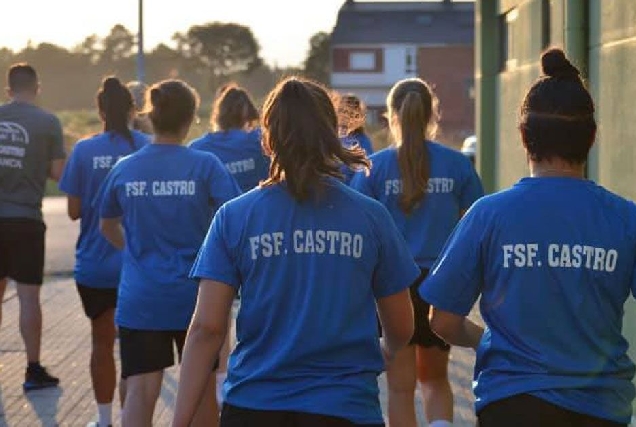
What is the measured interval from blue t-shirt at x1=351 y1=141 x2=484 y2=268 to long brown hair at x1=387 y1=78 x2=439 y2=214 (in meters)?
0.03

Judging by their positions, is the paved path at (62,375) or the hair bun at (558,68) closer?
the hair bun at (558,68)

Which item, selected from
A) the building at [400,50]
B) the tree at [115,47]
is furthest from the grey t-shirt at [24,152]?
the tree at [115,47]

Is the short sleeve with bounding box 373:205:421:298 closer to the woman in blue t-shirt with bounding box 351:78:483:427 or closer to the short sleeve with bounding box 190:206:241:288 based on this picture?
the short sleeve with bounding box 190:206:241:288

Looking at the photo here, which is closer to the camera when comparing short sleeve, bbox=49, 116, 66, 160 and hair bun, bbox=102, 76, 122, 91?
hair bun, bbox=102, 76, 122, 91

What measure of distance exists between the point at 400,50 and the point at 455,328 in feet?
283

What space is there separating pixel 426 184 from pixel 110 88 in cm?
205

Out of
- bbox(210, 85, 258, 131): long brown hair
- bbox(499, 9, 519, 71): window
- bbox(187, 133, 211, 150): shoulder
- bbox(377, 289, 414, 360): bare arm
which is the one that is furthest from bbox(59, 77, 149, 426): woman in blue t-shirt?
bbox(499, 9, 519, 71): window

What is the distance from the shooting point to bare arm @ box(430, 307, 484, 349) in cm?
407

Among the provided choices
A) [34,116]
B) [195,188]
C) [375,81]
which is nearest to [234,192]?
[195,188]

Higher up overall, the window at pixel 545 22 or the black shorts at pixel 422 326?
the window at pixel 545 22

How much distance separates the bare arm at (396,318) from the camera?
4211 millimetres

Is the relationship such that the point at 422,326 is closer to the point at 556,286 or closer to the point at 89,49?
the point at 556,286

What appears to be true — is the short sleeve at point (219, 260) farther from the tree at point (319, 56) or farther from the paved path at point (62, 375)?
the tree at point (319, 56)

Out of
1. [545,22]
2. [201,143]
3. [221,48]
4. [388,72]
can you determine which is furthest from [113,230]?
[221,48]
